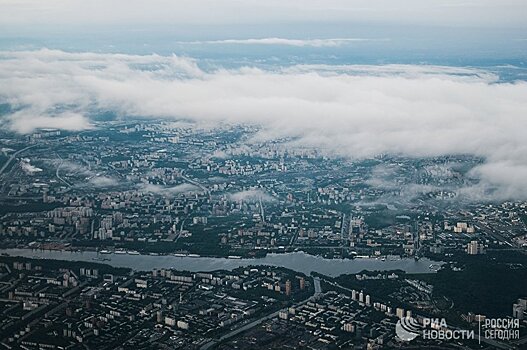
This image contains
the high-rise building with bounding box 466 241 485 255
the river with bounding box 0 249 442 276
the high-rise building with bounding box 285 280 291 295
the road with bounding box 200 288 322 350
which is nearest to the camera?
the road with bounding box 200 288 322 350

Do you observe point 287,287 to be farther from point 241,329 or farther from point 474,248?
point 474,248

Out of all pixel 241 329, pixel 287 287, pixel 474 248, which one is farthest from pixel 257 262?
pixel 474 248

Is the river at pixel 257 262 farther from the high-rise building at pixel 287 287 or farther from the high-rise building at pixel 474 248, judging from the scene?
the high-rise building at pixel 287 287

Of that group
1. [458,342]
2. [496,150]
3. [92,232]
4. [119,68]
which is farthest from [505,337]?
[119,68]

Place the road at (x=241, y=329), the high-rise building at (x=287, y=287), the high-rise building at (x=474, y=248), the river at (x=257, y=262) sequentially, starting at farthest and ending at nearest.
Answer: the high-rise building at (x=474, y=248), the river at (x=257, y=262), the high-rise building at (x=287, y=287), the road at (x=241, y=329)

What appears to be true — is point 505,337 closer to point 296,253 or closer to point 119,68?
point 296,253

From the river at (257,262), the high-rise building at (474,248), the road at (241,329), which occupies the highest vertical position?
the road at (241,329)

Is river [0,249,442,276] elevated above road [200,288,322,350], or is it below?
below

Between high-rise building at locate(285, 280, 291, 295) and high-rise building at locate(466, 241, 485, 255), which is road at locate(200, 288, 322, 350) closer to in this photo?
high-rise building at locate(285, 280, 291, 295)
